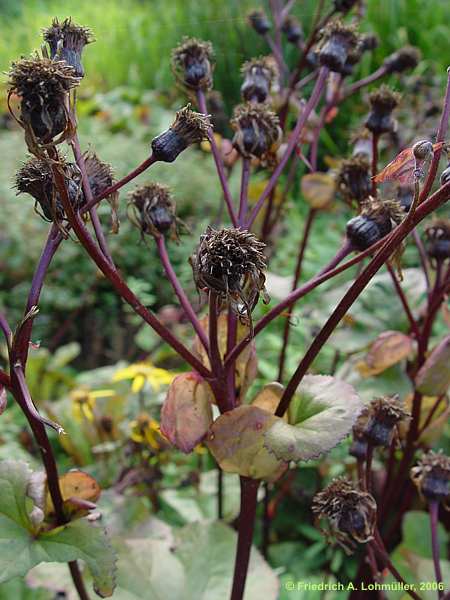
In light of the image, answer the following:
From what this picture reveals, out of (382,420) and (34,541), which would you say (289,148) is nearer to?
(382,420)

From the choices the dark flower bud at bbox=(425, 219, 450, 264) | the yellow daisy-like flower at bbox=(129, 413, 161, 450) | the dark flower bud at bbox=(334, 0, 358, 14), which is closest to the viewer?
the dark flower bud at bbox=(425, 219, 450, 264)

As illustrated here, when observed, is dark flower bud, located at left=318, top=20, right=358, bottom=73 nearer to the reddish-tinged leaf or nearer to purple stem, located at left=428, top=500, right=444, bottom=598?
the reddish-tinged leaf

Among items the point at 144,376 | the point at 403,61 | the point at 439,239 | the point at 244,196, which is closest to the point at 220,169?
the point at 244,196

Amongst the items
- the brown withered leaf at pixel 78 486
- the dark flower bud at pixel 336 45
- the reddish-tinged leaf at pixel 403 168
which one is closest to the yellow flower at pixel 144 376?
the brown withered leaf at pixel 78 486

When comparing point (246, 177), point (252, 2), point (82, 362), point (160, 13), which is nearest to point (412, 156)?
point (246, 177)

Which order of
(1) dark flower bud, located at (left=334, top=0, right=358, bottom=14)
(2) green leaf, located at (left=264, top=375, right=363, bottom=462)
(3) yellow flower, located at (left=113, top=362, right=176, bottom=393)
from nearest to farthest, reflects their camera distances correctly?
(2) green leaf, located at (left=264, top=375, right=363, bottom=462), (1) dark flower bud, located at (left=334, top=0, right=358, bottom=14), (3) yellow flower, located at (left=113, top=362, right=176, bottom=393)

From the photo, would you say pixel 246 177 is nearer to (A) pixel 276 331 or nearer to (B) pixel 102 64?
(A) pixel 276 331

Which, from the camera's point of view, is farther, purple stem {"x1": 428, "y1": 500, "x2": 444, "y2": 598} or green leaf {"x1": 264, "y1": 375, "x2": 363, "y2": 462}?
purple stem {"x1": 428, "y1": 500, "x2": 444, "y2": 598}

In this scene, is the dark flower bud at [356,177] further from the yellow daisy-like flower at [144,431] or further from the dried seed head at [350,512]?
the yellow daisy-like flower at [144,431]

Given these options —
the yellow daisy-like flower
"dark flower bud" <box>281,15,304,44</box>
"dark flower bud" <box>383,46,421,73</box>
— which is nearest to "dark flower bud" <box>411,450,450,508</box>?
the yellow daisy-like flower
